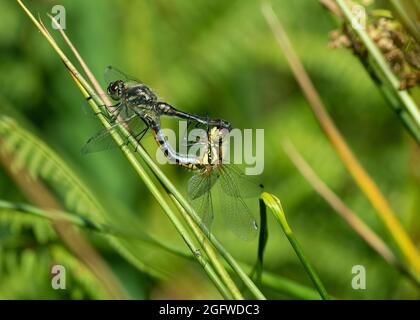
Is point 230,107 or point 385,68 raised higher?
point 230,107

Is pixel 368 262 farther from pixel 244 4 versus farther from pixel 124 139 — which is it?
pixel 124 139

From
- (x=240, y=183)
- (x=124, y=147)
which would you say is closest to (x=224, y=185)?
(x=240, y=183)

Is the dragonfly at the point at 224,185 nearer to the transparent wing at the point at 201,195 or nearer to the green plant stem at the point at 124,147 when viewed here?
the transparent wing at the point at 201,195

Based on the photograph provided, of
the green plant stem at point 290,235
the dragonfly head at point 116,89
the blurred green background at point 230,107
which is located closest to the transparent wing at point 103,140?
the dragonfly head at point 116,89

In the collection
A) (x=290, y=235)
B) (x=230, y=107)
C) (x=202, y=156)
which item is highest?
(x=230, y=107)

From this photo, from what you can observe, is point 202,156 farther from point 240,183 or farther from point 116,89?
point 116,89

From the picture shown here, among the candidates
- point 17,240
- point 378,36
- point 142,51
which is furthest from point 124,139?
point 142,51
